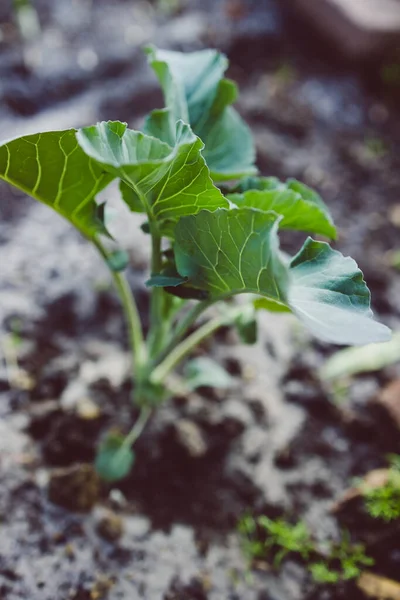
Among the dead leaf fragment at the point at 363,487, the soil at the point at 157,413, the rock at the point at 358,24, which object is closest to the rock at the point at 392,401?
the soil at the point at 157,413

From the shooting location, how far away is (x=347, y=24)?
2.09 metres

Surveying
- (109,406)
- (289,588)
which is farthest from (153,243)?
(289,588)

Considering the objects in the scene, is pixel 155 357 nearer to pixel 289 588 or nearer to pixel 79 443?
pixel 79 443

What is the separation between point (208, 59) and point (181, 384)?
68 cm

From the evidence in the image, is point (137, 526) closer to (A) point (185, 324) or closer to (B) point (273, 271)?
(A) point (185, 324)

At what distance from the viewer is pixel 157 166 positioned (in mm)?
635

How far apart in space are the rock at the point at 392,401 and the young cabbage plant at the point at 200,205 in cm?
54

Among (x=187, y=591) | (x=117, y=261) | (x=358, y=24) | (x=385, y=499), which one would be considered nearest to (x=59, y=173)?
(x=117, y=261)

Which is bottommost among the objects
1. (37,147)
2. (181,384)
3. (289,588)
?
(289,588)

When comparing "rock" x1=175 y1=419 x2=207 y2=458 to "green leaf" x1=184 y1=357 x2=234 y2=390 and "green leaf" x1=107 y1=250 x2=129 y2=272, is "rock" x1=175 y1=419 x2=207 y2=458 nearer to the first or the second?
"green leaf" x1=184 y1=357 x2=234 y2=390

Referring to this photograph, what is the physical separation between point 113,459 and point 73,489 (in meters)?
0.10

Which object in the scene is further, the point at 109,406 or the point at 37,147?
the point at 109,406

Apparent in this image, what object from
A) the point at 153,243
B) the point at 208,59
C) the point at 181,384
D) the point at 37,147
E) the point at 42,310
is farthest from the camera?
the point at 42,310

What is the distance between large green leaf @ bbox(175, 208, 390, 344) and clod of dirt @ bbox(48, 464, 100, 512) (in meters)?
0.51
